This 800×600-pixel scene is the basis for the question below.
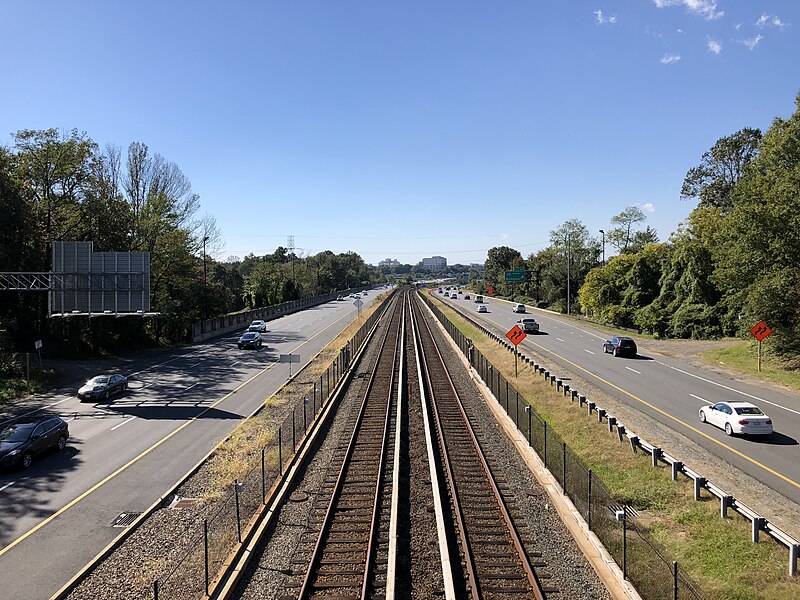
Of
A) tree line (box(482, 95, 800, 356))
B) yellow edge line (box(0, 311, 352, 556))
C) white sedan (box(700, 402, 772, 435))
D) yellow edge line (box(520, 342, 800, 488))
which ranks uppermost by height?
tree line (box(482, 95, 800, 356))

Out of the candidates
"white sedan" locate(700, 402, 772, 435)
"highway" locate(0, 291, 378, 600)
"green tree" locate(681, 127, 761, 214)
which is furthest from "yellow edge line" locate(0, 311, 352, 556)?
"green tree" locate(681, 127, 761, 214)

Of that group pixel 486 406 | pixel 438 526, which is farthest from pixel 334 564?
pixel 486 406

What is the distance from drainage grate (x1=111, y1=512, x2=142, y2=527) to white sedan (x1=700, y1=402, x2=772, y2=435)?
789 inches

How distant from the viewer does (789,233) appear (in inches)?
1356

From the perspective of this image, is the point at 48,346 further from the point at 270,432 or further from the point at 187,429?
the point at 270,432

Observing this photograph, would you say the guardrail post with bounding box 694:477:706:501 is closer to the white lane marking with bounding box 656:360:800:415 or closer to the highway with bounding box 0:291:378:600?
the white lane marking with bounding box 656:360:800:415

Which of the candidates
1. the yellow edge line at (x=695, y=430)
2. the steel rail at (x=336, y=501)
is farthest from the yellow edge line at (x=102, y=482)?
the yellow edge line at (x=695, y=430)

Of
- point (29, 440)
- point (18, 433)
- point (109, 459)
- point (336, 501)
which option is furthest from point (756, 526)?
point (18, 433)

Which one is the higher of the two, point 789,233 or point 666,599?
point 789,233

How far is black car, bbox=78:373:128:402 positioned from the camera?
29547 millimetres

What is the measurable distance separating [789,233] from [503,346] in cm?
2091

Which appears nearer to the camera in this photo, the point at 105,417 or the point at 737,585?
the point at 737,585

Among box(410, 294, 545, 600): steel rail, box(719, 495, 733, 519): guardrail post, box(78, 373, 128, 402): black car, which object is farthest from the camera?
box(78, 373, 128, 402): black car

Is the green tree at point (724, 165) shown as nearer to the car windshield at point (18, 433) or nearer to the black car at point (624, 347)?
the black car at point (624, 347)
